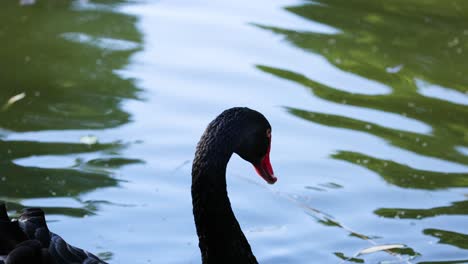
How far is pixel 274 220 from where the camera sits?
557 cm

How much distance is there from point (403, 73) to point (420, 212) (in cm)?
202

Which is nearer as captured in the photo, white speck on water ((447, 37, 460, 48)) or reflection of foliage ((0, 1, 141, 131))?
reflection of foliage ((0, 1, 141, 131))

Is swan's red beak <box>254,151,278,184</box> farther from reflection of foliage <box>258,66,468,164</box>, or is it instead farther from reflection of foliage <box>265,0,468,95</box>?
reflection of foliage <box>265,0,468,95</box>

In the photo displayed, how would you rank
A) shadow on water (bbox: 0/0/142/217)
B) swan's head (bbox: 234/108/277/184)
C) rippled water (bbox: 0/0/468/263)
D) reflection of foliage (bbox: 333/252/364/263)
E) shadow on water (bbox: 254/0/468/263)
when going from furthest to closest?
shadow on water (bbox: 254/0/468/263) → shadow on water (bbox: 0/0/142/217) → rippled water (bbox: 0/0/468/263) → reflection of foliage (bbox: 333/252/364/263) → swan's head (bbox: 234/108/277/184)

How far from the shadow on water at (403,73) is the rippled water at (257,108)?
0.05 feet

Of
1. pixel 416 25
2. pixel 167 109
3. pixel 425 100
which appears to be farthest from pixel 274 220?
pixel 416 25

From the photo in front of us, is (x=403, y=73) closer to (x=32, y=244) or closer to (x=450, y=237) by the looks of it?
(x=450, y=237)

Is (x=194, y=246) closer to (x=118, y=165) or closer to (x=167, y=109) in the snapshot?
(x=118, y=165)

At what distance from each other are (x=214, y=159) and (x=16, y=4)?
4.85m

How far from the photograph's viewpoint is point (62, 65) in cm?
752

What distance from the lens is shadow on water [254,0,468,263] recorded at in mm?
6172

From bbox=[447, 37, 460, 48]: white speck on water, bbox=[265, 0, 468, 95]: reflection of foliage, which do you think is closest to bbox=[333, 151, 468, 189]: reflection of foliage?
bbox=[265, 0, 468, 95]: reflection of foliage

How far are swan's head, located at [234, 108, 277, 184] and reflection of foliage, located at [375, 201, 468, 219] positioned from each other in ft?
4.19

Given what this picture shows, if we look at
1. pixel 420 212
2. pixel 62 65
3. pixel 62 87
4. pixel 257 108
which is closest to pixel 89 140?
pixel 62 87
